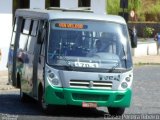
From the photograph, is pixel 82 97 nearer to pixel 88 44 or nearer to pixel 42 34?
pixel 88 44

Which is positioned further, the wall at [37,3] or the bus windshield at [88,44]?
the wall at [37,3]

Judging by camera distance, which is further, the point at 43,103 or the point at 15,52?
the point at 15,52

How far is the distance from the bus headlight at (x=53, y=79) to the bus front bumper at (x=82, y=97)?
115 mm

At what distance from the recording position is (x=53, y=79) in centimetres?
1579

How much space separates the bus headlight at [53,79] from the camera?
51.7 ft

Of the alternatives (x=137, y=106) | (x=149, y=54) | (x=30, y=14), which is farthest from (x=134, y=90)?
(x=149, y=54)

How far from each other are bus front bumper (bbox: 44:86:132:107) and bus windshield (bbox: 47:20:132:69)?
1.96ft

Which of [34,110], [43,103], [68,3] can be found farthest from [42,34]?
[68,3]

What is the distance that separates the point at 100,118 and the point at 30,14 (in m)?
3.95

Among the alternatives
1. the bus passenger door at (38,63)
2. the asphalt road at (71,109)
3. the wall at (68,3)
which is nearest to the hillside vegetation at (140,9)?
the wall at (68,3)

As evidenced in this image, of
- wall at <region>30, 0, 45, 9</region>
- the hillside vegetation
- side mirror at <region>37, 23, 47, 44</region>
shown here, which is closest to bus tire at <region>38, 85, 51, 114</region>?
side mirror at <region>37, 23, 47, 44</region>

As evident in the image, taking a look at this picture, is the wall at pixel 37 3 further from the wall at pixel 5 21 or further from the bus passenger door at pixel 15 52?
the bus passenger door at pixel 15 52

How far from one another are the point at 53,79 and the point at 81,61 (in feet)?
2.57

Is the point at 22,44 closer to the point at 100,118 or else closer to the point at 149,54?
the point at 100,118
